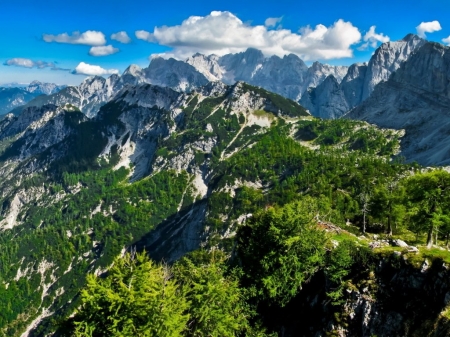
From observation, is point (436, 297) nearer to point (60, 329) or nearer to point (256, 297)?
point (256, 297)

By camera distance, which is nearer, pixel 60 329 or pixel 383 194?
pixel 60 329

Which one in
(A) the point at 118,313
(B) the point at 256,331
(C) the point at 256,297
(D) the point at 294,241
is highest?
(D) the point at 294,241

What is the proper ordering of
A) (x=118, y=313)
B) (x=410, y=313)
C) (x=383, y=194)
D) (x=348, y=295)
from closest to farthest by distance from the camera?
(x=118, y=313)
(x=410, y=313)
(x=348, y=295)
(x=383, y=194)

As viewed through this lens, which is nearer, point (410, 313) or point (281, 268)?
point (410, 313)

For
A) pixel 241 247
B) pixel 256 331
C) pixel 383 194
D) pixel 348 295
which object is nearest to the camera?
pixel 348 295

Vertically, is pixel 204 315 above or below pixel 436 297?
below

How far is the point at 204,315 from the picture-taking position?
4138cm

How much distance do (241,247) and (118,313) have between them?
83.6ft

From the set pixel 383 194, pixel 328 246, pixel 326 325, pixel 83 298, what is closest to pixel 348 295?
pixel 326 325

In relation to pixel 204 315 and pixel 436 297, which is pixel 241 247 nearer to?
pixel 204 315

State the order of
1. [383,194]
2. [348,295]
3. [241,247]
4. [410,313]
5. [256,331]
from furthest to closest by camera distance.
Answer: [383,194], [241,247], [256,331], [348,295], [410,313]

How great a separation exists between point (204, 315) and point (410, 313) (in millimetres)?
23135

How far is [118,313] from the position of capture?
120ft

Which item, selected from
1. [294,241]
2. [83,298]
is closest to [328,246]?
[294,241]
